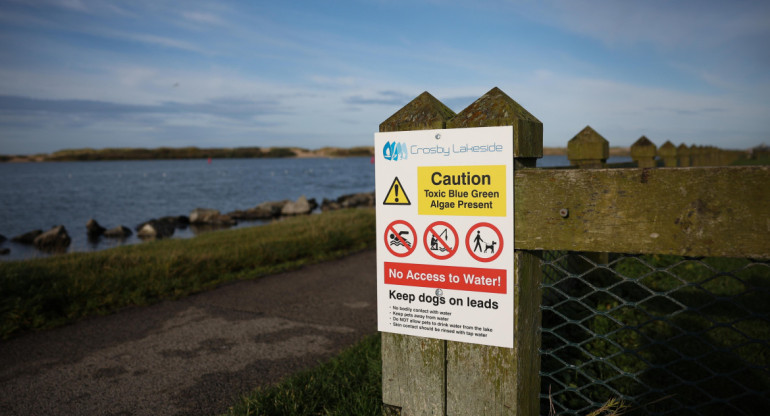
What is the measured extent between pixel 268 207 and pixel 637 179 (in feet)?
108

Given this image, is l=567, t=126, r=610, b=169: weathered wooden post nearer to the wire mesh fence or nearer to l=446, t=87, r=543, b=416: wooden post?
the wire mesh fence

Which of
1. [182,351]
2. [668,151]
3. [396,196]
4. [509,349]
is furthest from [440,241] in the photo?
[668,151]

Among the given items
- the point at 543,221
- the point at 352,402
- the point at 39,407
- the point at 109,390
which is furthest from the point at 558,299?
the point at 39,407

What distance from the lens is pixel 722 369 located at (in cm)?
399

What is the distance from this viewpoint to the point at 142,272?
24.6 feet

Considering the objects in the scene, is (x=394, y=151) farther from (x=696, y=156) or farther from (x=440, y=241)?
(x=696, y=156)

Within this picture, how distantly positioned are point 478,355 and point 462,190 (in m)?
0.74

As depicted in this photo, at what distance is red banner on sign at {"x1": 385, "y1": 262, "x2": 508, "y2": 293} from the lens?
6.81 feet

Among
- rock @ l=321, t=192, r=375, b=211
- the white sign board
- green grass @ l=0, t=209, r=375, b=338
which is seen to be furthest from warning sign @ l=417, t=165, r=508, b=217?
rock @ l=321, t=192, r=375, b=211

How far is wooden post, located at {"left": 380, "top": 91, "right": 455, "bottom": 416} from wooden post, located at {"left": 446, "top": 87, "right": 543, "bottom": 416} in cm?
5

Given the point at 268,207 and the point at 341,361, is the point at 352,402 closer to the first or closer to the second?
the point at 341,361

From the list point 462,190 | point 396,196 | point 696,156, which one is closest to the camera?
point 462,190

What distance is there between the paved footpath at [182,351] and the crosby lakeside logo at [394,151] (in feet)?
8.73

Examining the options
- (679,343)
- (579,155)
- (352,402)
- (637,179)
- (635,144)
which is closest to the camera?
(637,179)
